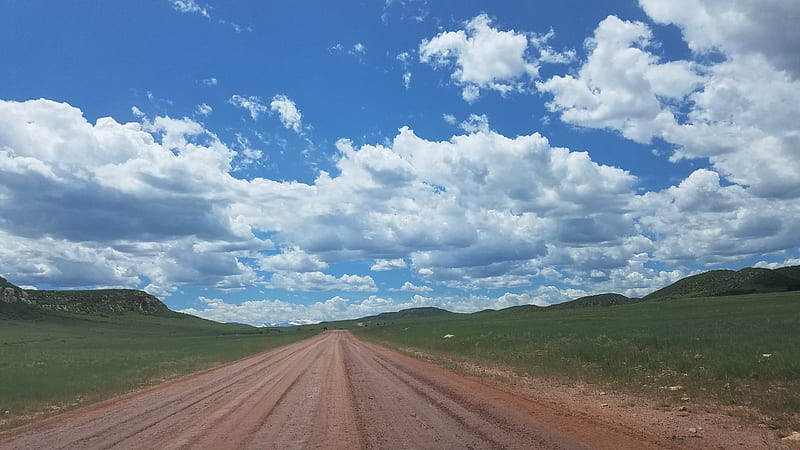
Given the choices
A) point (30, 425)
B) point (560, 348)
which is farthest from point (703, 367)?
point (30, 425)

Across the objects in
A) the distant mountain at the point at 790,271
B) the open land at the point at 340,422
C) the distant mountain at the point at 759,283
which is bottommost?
the open land at the point at 340,422

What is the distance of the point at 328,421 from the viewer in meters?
13.0

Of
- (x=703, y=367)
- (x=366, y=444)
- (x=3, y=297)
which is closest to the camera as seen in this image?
(x=366, y=444)

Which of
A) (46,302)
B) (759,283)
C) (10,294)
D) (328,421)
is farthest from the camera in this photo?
(759,283)

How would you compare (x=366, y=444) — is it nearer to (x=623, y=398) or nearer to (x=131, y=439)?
(x=131, y=439)

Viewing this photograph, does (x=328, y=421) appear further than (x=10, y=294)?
No

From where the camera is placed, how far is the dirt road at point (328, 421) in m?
10.7

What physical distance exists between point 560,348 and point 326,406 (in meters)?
18.4

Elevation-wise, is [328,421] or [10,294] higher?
[10,294]

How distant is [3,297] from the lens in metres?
144

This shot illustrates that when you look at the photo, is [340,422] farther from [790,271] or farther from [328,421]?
[790,271]

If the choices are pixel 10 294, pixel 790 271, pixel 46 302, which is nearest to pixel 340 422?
pixel 10 294

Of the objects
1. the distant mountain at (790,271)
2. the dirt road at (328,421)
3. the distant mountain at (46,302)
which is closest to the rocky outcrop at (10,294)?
the distant mountain at (46,302)

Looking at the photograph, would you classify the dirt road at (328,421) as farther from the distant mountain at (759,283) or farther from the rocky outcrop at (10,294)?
the distant mountain at (759,283)
